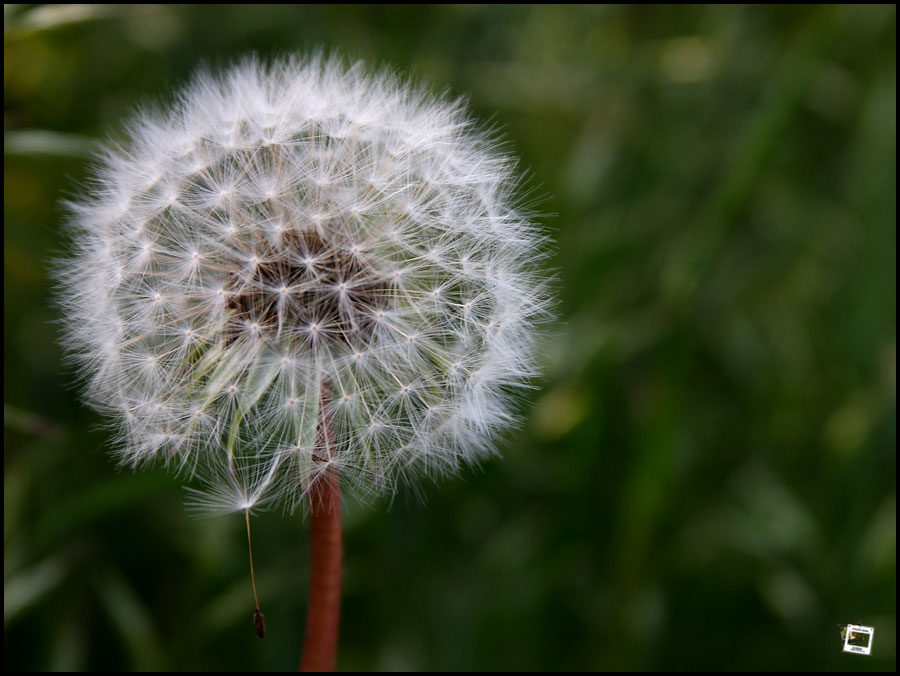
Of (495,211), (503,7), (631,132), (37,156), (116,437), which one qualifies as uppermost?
(503,7)

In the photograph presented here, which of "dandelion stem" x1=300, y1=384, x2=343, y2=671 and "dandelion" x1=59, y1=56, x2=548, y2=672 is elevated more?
"dandelion" x1=59, y1=56, x2=548, y2=672

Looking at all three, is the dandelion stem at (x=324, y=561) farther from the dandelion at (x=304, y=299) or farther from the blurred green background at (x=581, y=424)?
the blurred green background at (x=581, y=424)

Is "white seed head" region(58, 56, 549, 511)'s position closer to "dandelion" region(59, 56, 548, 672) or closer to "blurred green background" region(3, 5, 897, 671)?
"dandelion" region(59, 56, 548, 672)

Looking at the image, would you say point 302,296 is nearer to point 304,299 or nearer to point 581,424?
point 304,299

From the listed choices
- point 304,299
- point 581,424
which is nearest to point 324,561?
point 304,299

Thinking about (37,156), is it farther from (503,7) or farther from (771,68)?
(771,68)

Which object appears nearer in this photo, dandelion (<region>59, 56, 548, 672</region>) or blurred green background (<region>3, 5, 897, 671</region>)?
dandelion (<region>59, 56, 548, 672</region>)

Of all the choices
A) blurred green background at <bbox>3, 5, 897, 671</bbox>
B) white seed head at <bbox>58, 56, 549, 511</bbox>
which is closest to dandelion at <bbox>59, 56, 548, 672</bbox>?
white seed head at <bbox>58, 56, 549, 511</bbox>

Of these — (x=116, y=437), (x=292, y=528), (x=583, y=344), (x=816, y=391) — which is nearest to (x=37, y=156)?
(x=292, y=528)
